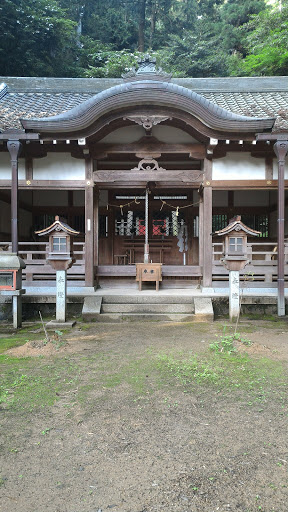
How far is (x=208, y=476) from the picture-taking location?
227 centimetres

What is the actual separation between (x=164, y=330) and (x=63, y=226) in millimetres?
2878

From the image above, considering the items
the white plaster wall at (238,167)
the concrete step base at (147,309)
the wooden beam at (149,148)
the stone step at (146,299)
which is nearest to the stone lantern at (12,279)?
the concrete step base at (147,309)

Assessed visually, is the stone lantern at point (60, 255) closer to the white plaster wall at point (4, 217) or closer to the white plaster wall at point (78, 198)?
the white plaster wall at point (4, 217)

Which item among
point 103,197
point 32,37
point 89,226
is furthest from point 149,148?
point 32,37

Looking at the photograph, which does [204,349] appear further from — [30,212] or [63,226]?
[30,212]

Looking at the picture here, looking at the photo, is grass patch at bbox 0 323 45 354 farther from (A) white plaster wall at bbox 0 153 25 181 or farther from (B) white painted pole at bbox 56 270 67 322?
(A) white plaster wall at bbox 0 153 25 181

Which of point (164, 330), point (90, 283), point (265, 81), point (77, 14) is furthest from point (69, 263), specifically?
point (77, 14)

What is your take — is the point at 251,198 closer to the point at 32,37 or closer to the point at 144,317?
the point at 144,317

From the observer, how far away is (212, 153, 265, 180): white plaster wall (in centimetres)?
888

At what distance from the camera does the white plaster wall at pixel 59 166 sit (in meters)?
8.98

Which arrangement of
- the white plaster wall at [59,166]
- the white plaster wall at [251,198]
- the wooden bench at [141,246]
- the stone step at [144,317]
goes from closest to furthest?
1. the stone step at [144,317]
2. the white plaster wall at [59,166]
3. the white plaster wall at [251,198]
4. the wooden bench at [141,246]

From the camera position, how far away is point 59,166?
8.99 m

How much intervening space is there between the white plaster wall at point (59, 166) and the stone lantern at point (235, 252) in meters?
4.04

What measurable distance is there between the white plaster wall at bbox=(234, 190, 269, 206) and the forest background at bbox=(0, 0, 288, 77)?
12.1 m
